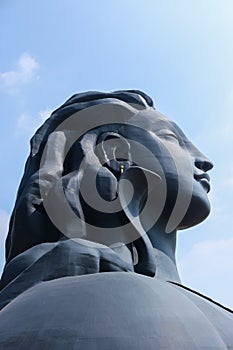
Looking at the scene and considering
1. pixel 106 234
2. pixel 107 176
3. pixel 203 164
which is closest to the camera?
pixel 106 234

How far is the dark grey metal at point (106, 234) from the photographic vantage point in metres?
2.78

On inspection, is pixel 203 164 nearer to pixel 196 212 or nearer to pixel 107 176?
pixel 196 212

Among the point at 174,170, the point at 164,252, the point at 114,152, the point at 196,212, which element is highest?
the point at 114,152

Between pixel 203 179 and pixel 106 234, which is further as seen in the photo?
pixel 203 179

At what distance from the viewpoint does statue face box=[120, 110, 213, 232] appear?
5102mm

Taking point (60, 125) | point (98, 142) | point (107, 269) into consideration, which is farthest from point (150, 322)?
point (60, 125)

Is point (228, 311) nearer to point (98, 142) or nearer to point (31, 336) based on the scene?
point (31, 336)

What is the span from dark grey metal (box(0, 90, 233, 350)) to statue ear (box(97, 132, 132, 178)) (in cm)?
1

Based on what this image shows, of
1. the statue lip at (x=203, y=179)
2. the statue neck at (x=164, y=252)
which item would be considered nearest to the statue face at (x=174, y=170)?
the statue lip at (x=203, y=179)

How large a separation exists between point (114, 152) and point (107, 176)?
1.43ft

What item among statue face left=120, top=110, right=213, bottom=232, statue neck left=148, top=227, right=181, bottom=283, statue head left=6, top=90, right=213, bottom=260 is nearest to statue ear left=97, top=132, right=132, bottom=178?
statue head left=6, top=90, right=213, bottom=260

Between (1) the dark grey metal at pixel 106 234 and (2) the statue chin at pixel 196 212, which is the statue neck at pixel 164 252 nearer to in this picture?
(1) the dark grey metal at pixel 106 234

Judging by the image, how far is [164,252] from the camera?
197 inches

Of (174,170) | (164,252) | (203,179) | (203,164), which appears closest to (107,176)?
(174,170)
